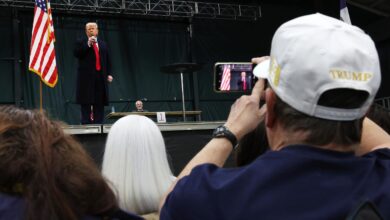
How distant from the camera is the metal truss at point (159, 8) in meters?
7.71

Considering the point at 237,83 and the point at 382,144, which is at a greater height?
the point at 237,83

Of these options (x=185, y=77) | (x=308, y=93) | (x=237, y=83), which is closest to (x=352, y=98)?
(x=308, y=93)

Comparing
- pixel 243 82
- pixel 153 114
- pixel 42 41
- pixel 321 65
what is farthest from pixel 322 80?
pixel 153 114

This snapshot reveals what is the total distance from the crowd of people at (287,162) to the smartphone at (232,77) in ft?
2.35

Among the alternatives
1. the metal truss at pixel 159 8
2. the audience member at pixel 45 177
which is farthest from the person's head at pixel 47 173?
the metal truss at pixel 159 8

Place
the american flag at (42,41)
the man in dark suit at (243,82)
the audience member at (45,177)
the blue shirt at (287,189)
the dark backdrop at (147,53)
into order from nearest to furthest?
the blue shirt at (287,189) → the audience member at (45,177) → the man in dark suit at (243,82) → the american flag at (42,41) → the dark backdrop at (147,53)

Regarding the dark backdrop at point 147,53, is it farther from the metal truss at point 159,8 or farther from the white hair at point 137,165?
the white hair at point 137,165

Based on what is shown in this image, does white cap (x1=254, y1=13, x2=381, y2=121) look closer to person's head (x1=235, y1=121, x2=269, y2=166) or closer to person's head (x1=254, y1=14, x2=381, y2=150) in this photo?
person's head (x1=254, y1=14, x2=381, y2=150)

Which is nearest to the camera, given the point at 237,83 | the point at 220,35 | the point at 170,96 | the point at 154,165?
the point at 154,165

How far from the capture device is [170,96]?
28.8 ft

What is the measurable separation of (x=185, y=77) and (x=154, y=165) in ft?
25.3

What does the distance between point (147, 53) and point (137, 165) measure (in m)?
7.49

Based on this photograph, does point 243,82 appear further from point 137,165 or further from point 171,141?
point 171,141

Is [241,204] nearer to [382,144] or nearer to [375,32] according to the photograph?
[382,144]
